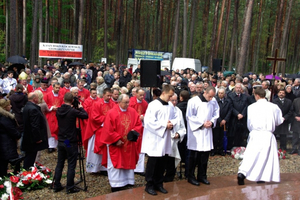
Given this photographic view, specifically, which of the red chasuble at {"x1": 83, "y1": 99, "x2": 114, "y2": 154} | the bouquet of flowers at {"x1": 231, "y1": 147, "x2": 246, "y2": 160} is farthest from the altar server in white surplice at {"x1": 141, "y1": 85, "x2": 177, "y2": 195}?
the bouquet of flowers at {"x1": 231, "y1": 147, "x2": 246, "y2": 160}

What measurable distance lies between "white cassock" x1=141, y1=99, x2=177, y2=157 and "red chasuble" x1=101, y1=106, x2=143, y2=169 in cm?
64

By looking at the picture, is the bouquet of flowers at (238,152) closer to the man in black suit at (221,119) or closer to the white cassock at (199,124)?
the man in black suit at (221,119)

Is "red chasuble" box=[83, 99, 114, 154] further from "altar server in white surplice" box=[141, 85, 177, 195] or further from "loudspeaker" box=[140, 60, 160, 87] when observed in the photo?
"altar server in white surplice" box=[141, 85, 177, 195]

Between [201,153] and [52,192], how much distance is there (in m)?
2.98

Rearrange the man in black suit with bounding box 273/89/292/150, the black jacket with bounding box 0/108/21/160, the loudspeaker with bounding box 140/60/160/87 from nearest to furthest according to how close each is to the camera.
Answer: the black jacket with bounding box 0/108/21/160, the loudspeaker with bounding box 140/60/160/87, the man in black suit with bounding box 273/89/292/150

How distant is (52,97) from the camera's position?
9.67m

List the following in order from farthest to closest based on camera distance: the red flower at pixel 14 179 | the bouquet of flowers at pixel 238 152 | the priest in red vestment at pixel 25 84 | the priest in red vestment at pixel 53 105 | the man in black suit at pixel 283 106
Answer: the priest in red vestment at pixel 25 84 → the man in black suit at pixel 283 106 → the bouquet of flowers at pixel 238 152 → the priest in red vestment at pixel 53 105 → the red flower at pixel 14 179

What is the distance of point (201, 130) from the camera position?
6.68m

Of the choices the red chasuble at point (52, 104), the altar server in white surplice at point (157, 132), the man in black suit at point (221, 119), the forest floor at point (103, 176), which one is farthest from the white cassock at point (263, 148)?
the red chasuble at point (52, 104)

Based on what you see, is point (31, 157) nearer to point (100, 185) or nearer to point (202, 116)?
point (100, 185)

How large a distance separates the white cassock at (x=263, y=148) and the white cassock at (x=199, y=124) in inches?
35.1

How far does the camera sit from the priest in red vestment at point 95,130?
25.3ft

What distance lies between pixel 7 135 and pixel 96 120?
1902mm

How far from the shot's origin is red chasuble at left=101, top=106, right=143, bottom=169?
6.51 m
